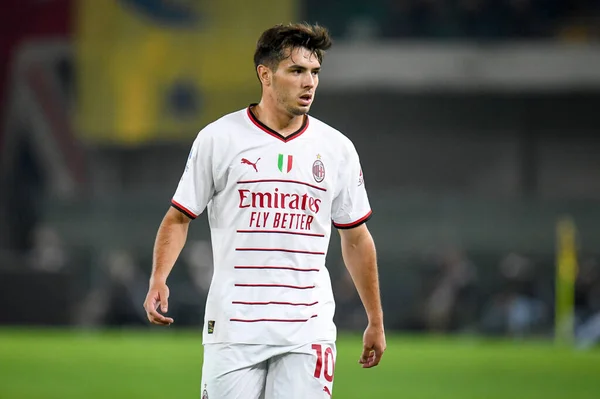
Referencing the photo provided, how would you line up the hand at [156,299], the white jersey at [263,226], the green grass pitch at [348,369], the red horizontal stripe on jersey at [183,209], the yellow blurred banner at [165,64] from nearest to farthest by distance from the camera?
the hand at [156,299]
the white jersey at [263,226]
the red horizontal stripe on jersey at [183,209]
the green grass pitch at [348,369]
the yellow blurred banner at [165,64]

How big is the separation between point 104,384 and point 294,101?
867 cm

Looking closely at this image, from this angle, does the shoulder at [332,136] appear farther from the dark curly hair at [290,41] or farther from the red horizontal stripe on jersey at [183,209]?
the red horizontal stripe on jersey at [183,209]

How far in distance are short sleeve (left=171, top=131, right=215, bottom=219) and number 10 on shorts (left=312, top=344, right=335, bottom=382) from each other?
0.81 metres

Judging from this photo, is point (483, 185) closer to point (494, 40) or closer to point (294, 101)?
point (494, 40)

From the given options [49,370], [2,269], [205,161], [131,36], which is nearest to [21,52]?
[131,36]

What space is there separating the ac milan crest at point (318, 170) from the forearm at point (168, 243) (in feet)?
2.03

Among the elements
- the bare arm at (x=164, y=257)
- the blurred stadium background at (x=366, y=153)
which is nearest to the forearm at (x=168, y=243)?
the bare arm at (x=164, y=257)

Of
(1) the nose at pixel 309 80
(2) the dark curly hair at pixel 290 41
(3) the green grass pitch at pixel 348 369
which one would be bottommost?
(3) the green grass pitch at pixel 348 369

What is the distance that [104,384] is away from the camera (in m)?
13.9

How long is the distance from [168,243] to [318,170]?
749mm

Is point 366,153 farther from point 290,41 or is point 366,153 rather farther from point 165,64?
point 290,41

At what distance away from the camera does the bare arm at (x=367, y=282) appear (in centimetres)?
596

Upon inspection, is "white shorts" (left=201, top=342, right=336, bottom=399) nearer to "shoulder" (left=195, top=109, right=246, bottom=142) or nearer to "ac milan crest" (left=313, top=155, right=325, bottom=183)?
"ac milan crest" (left=313, top=155, right=325, bottom=183)

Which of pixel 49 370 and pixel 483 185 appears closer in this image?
pixel 49 370
